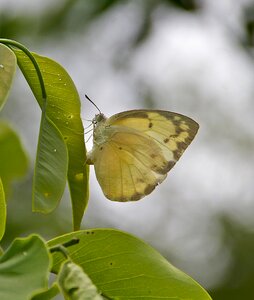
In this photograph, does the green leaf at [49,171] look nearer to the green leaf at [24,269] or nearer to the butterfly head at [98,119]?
the green leaf at [24,269]

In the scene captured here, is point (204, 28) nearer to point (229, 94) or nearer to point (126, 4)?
point (229, 94)

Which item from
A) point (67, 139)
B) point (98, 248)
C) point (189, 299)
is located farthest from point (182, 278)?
point (67, 139)

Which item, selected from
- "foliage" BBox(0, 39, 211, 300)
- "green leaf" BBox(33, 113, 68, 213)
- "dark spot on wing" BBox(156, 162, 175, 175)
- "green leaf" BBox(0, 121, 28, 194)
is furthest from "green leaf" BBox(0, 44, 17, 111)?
"green leaf" BBox(0, 121, 28, 194)

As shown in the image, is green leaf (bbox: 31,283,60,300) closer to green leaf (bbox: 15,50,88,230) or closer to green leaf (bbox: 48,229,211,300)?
green leaf (bbox: 48,229,211,300)

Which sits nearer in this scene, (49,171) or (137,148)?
(49,171)

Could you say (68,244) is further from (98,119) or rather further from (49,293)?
(98,119)

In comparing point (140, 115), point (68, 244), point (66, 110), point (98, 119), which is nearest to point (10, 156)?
point (98, 119)
